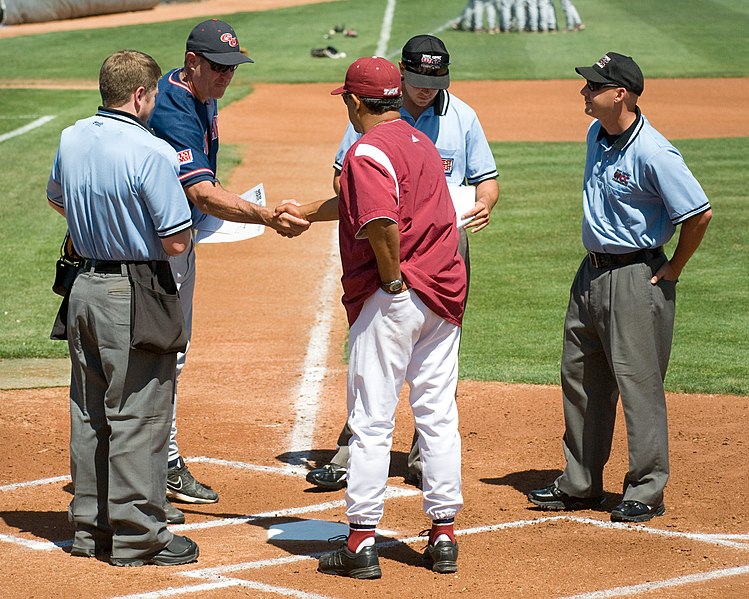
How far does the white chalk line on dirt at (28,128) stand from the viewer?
19969mm

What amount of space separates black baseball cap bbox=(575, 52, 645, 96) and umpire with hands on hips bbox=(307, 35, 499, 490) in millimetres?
780

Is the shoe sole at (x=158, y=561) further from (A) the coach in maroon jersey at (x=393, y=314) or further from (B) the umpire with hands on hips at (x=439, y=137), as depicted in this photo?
(B) the umpire with hands on hips at (x=439, y=137)

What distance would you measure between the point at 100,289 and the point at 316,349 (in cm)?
460

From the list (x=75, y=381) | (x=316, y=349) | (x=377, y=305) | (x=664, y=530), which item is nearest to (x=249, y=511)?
(x=75, y=381)

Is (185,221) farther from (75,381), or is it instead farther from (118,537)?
(118,537)

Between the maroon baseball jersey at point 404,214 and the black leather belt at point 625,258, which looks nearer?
the maroon baseball jersey at point 404,214

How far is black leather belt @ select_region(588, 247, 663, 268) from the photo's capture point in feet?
19.9

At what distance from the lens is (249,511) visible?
6168mm

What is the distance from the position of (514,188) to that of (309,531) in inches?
450

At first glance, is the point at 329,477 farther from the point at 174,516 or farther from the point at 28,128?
the point at 28,128

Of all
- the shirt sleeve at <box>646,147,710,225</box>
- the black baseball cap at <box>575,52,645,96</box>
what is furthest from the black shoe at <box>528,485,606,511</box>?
the black baseball cap at <box>575,52,645,96</box>

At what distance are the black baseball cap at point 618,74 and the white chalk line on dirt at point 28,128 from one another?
50.5 feet

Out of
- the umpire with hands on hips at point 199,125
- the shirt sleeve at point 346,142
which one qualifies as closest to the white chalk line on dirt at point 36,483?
the umpire with hands on hips at point 199,125

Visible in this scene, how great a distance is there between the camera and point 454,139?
6582 millimetres
